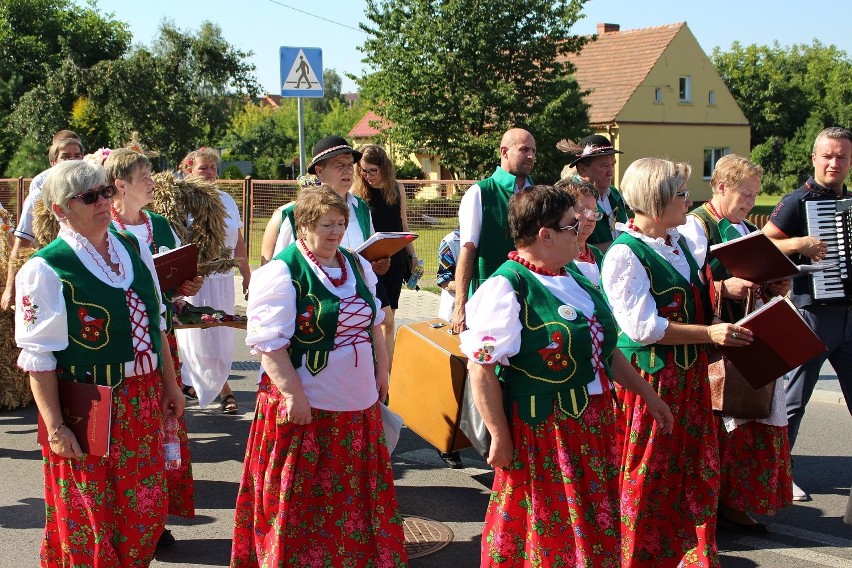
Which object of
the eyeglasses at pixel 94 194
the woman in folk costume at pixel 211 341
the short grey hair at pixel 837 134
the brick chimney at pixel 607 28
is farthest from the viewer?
the brick chimney at pixel 607 28

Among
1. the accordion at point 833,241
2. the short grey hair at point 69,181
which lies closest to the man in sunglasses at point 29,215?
the short grey hair at point 69,181

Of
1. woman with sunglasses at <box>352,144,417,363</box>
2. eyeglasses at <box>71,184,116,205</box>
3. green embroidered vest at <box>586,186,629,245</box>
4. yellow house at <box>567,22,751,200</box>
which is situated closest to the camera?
eyeglasses at <box>71,184,116,205</box>

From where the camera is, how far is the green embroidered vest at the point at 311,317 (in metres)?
3.96

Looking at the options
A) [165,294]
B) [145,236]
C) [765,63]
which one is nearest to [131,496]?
[165,294]

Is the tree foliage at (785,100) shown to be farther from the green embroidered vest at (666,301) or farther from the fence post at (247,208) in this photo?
the green embroidered vest at (666,301)

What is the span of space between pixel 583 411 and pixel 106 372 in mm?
1882

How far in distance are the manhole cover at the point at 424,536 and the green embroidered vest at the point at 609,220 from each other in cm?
219

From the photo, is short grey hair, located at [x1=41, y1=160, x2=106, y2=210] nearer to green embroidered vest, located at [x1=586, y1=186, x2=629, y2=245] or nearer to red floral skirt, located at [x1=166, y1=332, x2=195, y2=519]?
red floral skirt, located at [x1=166, y1=332, x2=195, y2=519]

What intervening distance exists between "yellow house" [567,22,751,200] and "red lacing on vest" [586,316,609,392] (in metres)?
37.2

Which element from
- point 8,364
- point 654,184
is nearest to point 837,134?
point 654,184

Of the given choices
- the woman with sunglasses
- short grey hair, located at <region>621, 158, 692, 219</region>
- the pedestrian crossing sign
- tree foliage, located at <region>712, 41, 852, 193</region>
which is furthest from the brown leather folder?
tree foliage, located at <region>712, 41, 852, 193</region>

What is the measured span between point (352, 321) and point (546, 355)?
36.6 inches

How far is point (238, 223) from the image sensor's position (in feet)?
24.0

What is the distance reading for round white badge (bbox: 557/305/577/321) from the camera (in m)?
3.52
